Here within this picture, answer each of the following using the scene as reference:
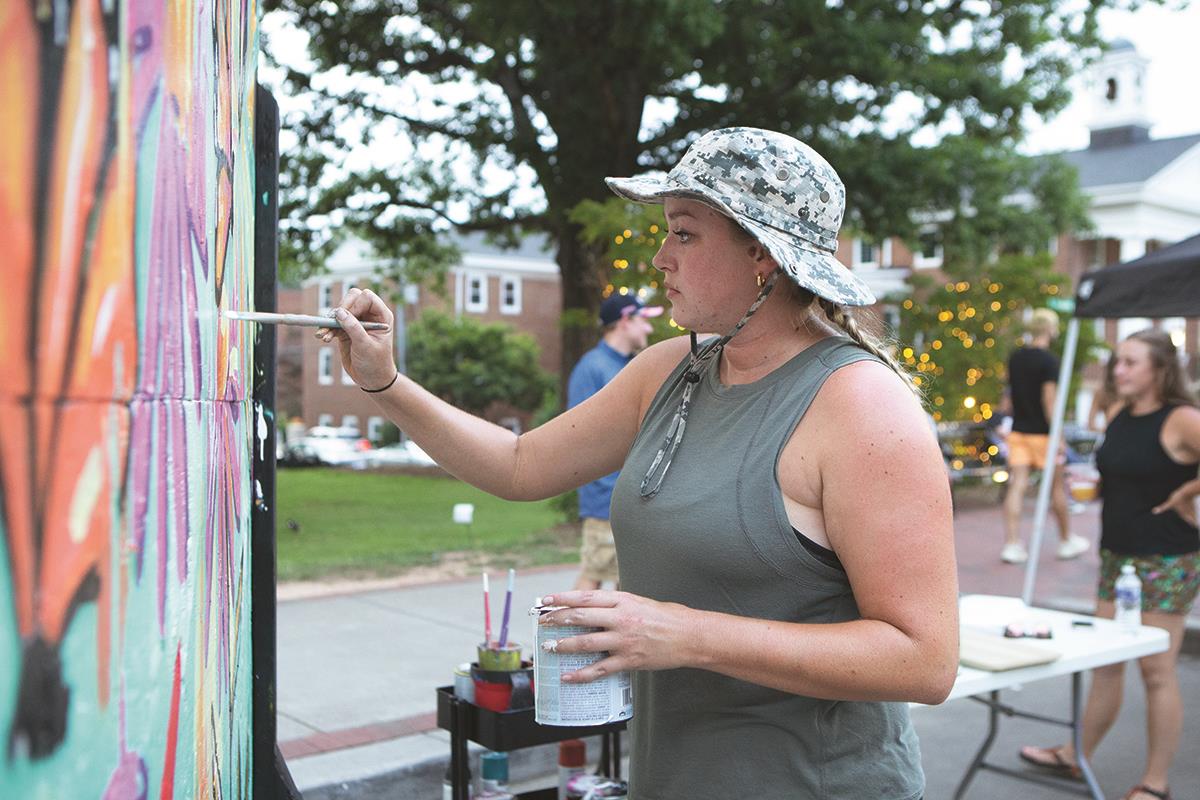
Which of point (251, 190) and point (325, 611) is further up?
point (251, 190)

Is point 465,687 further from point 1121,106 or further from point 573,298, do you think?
point 1121,106

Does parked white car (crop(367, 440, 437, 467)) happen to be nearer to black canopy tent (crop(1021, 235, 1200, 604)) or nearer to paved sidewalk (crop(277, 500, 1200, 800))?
paved sidewalk (crop(277, 500, 1200, 800))

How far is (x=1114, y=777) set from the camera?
17.5ft

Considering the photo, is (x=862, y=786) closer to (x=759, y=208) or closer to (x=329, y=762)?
(x=759, y=208)

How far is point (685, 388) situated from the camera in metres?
2.17

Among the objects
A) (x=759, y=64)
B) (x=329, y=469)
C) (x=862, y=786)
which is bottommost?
(x=329, y=469)

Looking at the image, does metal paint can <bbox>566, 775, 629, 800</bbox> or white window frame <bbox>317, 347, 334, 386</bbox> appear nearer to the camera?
metal paint can <bbox>566, 775, 629, 800</bbox>

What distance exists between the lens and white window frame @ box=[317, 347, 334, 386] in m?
50.8

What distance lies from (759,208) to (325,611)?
22.3ft

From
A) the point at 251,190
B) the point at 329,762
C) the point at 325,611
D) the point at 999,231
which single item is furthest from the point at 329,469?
the point at 251,190

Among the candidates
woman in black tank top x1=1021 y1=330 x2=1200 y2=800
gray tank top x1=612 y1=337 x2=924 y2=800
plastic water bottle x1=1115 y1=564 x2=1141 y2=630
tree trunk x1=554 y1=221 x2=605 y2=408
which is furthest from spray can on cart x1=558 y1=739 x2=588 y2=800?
tree trunk x1=554 y1=221 x2=605 y2=408

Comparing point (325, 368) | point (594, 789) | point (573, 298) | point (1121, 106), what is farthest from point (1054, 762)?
point (1121, 106)

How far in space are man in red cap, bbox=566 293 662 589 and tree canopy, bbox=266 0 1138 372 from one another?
5.10 meters

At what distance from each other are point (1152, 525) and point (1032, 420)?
6.15m
